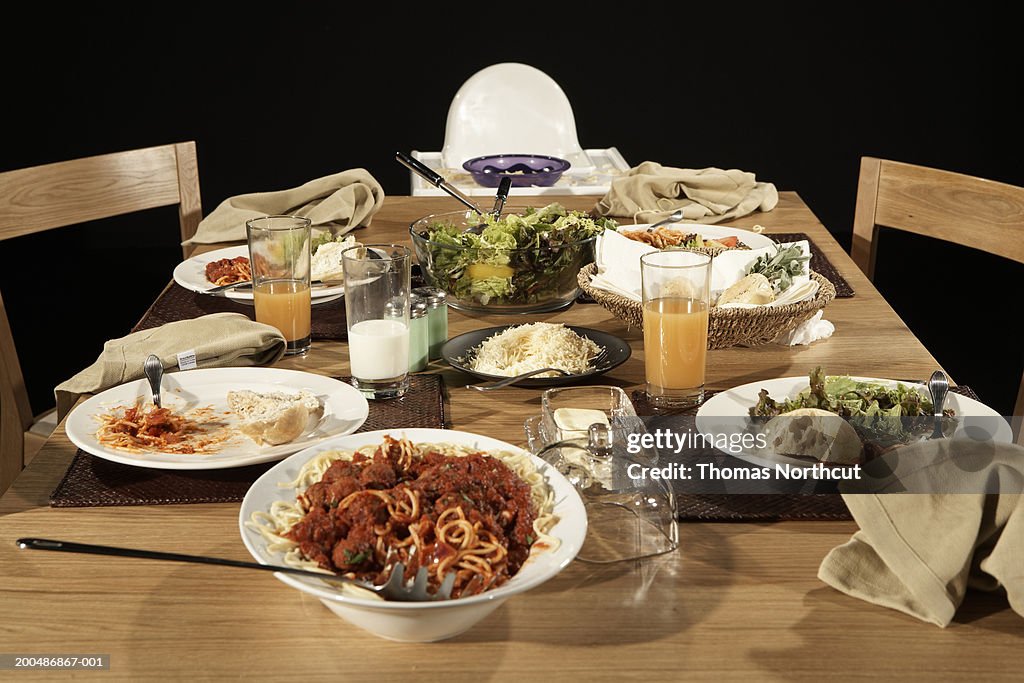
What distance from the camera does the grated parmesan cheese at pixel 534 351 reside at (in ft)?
5.19

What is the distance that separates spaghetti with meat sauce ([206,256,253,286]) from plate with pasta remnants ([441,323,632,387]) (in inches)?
21.5

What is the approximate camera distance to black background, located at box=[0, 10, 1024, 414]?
5.03 meters

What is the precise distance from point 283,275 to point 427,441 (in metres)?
0.60

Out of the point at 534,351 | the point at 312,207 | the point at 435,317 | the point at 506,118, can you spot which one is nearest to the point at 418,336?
the point at 435,317

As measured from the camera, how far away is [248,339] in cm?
163

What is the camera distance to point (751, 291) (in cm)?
166

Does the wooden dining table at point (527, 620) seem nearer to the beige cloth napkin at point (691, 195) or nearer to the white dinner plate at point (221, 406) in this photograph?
the white dinner plate at point (221, 406)

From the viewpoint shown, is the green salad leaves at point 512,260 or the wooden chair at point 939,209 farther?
the wooden chair at point 939,209

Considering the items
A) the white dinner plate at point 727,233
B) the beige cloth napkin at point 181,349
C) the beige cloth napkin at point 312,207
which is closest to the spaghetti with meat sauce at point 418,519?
the beige cloth napkin at point 181,349

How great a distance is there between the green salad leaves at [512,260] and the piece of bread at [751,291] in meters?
0.32

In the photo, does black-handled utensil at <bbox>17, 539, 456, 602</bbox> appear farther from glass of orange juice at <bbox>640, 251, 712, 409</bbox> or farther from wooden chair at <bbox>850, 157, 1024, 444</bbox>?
wooden chair at <bbox>850, 157, 1024, 444</bbox>

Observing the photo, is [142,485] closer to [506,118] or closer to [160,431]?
[160,431]

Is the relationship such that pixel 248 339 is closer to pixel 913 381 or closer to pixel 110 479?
pixel 110 479

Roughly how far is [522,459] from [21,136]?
4.67 m
